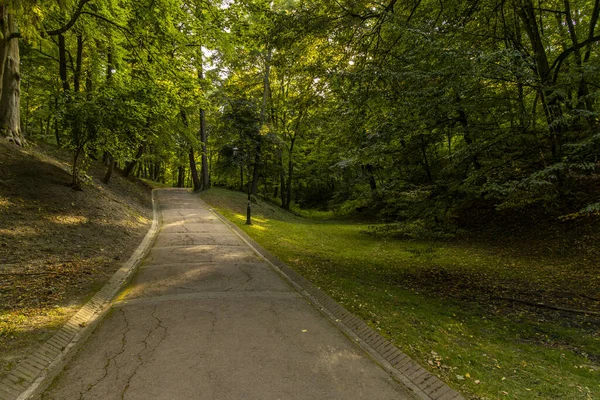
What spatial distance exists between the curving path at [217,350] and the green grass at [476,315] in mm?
910

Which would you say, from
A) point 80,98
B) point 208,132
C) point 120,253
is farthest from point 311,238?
point 208,132

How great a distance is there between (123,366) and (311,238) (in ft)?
38.0

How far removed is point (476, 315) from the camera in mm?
5785

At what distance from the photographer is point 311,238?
14.9 meters

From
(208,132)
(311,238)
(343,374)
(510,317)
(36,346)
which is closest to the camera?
(343,374)

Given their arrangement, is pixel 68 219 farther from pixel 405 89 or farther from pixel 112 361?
pixel 405 89

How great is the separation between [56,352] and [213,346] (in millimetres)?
1943

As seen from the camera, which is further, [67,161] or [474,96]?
[67,161]

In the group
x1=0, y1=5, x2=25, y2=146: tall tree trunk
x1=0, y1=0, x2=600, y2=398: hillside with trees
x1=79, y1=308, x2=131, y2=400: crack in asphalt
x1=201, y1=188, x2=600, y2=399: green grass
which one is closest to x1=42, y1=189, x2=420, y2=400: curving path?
x1=79, y1=308, x2=131, y2=400: crack in asphalt

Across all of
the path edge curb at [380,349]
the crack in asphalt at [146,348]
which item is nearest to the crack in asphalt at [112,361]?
the crack in asphalt at [146,348]

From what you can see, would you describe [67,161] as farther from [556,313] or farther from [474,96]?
[556,313]

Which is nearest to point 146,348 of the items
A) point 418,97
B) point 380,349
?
point 380,349

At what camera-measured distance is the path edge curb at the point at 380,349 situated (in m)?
3.34

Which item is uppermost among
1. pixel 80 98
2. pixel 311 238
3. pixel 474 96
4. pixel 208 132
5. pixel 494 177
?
pixel 208 132
